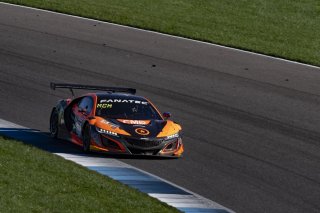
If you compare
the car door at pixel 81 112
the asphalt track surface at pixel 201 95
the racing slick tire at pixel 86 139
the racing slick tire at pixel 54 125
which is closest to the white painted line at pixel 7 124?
the asphalt track surface at pixel 201 95

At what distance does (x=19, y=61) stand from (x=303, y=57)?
8247 millimetres

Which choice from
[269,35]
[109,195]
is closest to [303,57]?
[269,35]

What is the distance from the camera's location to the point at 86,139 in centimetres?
1816

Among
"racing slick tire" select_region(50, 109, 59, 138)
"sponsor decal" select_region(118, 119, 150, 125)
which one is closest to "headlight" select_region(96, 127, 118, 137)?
"sponsor decal" select_region(118, 119, 150, 125)

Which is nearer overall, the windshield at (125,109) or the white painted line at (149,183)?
the white painted line at (149,183)

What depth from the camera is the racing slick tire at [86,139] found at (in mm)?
Result: 17987

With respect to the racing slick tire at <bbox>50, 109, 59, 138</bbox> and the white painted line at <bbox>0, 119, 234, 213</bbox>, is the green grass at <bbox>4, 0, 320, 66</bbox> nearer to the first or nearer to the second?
the racing slick tire at <bbox>50, 109, 59, 138</bbox>

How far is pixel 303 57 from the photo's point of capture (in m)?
28.0

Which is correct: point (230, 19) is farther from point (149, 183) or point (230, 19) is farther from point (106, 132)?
point (149, 183)

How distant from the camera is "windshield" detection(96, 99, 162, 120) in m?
18.7

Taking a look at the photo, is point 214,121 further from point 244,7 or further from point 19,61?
point 244,7

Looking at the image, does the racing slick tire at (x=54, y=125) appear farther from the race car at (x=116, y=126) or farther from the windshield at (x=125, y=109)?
the windshield at (x=125, y=109)

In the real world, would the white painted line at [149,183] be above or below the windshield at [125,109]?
below

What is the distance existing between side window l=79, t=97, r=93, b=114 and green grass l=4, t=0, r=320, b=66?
9.96m
